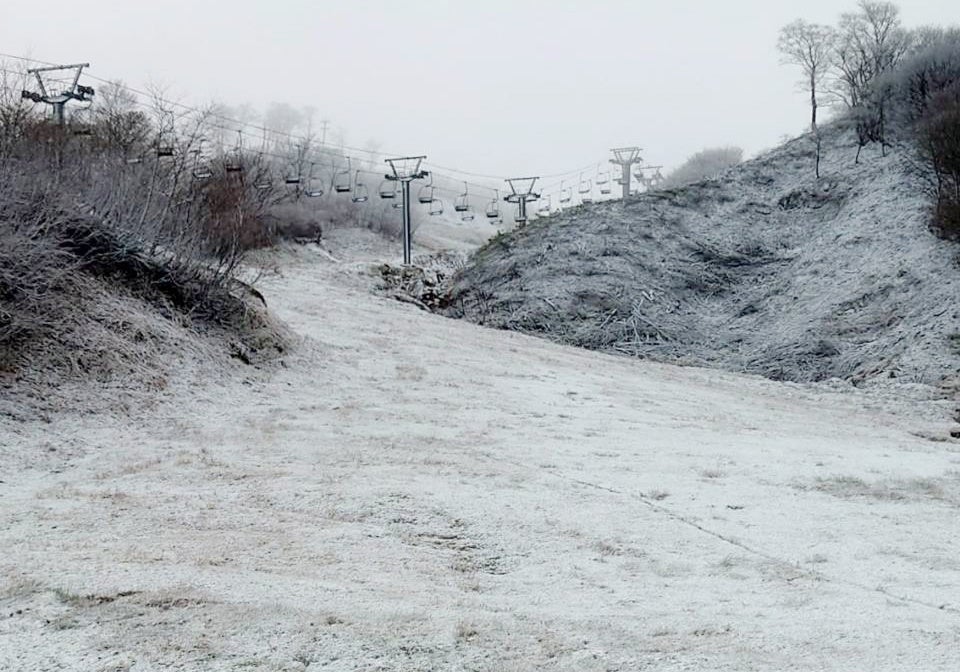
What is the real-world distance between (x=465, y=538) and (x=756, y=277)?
2277cm

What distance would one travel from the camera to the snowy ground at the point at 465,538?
12.7 ft

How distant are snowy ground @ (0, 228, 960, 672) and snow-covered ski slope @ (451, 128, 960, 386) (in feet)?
25.1

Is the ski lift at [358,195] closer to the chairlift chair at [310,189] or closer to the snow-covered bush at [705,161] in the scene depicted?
the chairlift chair at [310,189]

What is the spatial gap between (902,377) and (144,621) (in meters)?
15.3

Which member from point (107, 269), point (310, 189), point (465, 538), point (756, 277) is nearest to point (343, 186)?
point (310, 189)

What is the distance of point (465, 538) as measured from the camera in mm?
5816

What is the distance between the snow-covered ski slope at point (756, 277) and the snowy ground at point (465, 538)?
765 cm

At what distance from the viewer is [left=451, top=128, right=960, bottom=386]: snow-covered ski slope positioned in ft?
62.8

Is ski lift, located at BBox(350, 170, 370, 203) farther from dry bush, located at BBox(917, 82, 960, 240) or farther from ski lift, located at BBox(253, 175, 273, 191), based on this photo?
dry bush, located at BBox(917, 82, 960, 240)

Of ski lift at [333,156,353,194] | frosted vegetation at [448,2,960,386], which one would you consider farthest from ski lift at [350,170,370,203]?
frosted vegetation at [448,2,960,386]

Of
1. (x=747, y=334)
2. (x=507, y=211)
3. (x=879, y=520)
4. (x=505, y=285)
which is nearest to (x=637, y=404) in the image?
(x=879, y=520)

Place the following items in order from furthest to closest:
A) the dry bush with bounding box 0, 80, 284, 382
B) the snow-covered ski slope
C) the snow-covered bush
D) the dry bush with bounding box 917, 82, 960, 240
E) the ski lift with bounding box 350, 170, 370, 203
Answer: the snow-covered bush
the ski lift with bounding box 350, 170, 370, 203
the dry bush with bounding box 917, 82, 960, 240
the snow-covered ski slope
the dry bush with bounding box 0, 80, 284, 382

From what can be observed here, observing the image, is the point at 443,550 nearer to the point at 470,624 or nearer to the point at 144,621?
the point at 470,624

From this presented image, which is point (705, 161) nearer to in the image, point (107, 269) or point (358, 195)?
point (358, 195)
